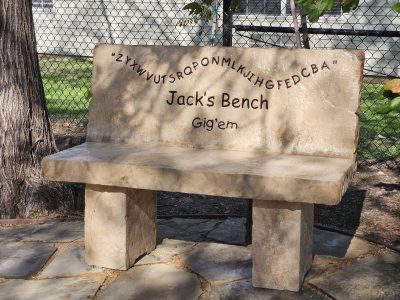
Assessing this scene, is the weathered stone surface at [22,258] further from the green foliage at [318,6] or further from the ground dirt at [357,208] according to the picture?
the green foliage at [318,6]

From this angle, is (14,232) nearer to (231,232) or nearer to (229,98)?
(231,232)

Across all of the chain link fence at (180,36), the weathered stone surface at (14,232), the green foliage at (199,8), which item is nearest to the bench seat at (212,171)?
the weathered stone surface at (14,232)

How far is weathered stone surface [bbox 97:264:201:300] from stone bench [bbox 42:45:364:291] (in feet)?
0.42

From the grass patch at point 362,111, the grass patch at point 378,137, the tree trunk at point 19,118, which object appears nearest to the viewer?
the tree trunk at point 19,118

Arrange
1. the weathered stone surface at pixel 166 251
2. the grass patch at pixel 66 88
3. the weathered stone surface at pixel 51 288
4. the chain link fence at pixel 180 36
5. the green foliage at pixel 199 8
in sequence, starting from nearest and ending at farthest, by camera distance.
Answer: the weathered stone surface at pixel 51 288
the weathered stone surface at pixel 166 251
the green foliage at pixel 199 8
the grass patch at pixel 66 88
the chain link fence at pixel 180 36

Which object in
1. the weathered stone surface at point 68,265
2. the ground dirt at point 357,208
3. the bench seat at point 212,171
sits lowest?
the weathered stone surface at point 68,265

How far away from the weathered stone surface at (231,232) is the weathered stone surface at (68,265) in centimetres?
83

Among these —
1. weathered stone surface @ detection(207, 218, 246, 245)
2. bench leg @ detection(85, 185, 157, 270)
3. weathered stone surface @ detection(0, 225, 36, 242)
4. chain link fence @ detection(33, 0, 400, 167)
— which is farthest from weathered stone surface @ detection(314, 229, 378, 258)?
chain link fence @ detection(33, 0, 400, 167)

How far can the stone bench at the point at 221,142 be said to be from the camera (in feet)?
11.3

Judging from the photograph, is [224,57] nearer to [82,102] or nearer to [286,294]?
[286,294]

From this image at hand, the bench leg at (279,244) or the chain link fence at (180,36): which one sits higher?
the chain link fence at (180,36)

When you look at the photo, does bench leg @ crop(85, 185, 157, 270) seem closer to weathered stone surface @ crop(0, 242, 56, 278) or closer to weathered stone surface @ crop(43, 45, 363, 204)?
weathered stone surface @ crop(43, 45, 363, 204)

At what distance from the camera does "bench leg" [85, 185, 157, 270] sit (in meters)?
3.77

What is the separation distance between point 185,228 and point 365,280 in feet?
4.32
